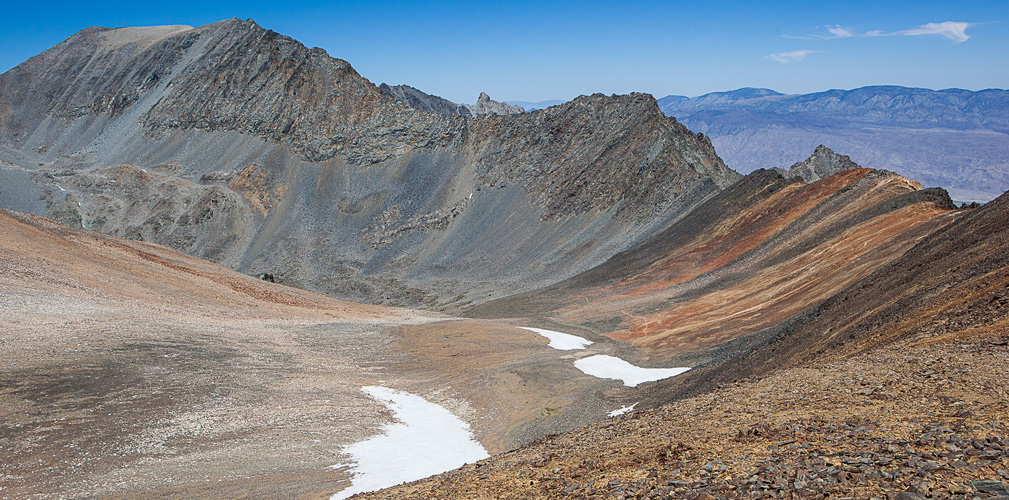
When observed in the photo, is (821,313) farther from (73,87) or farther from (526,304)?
(73,87)

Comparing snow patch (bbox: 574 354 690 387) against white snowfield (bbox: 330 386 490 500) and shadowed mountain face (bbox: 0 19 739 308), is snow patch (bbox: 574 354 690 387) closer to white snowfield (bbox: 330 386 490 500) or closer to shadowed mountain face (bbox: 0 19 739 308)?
white snowfield (bbox: 330 386 490 500)

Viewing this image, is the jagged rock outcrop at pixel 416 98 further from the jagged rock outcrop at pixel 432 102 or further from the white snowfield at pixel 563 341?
the white snowfield at pixel 563 341

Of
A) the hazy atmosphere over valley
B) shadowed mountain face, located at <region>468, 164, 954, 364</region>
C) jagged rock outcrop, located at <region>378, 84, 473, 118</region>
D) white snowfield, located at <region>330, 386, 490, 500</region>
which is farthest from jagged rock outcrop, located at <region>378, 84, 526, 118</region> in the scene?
white snowfield, located at <region>330, 386, 490, 500</region>

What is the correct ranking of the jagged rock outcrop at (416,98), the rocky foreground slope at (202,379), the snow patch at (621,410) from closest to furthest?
the rocky foreground slope at (202,379), the snow patch at (621,410), the jagged rock outcrop at (416,98)

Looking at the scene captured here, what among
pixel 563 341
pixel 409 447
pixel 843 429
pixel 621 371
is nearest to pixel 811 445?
pixel 843 429

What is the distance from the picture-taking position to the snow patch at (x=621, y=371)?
3053 centimetres

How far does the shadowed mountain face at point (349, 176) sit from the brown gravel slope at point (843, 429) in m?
56.1

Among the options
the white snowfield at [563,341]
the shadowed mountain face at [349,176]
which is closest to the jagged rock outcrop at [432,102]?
the shadowed mountain face at [349,176]

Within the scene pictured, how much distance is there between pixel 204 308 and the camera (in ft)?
112

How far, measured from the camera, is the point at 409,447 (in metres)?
21.0

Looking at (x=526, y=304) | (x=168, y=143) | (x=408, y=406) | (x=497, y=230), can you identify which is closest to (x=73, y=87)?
(x=168, y=143)

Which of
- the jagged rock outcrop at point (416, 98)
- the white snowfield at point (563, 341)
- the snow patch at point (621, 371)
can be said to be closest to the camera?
the snow patch at point (621, 371)

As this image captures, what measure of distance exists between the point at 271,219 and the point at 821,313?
85562 mm

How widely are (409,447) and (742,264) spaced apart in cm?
3801
